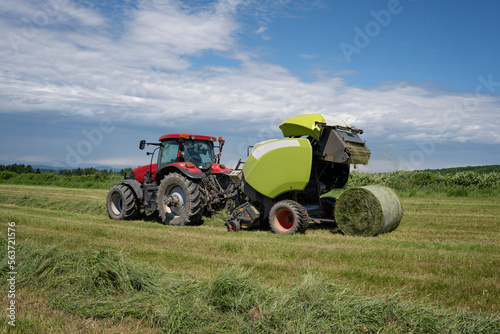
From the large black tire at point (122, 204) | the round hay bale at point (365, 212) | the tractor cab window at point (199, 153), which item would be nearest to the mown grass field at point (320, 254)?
the round hay bale at point (365, 212)

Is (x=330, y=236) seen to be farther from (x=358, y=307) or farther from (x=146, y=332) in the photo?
(x=146, y=332)

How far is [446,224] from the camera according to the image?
31.8 feet

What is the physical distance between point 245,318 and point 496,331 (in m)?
1.91

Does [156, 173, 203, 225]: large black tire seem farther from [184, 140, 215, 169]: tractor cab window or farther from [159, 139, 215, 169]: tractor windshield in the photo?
[184, 140, 215, 169]: tractor cab window

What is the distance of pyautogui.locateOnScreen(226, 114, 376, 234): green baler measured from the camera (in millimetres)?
8008

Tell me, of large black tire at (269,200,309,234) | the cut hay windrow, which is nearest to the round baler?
large black tire at (269,200,309,234)

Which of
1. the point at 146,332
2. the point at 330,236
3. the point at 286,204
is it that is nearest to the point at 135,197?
the point at 286,204

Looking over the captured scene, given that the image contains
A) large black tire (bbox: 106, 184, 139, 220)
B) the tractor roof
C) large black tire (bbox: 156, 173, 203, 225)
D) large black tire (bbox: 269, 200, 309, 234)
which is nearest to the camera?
large black tire (bbox: 269, 200, 309, 234)

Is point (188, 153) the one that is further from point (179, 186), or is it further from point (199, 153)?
point (179, 186)

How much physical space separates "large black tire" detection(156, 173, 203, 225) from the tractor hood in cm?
245

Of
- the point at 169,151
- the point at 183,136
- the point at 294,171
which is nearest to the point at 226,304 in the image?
the point at 294,171

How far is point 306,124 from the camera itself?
830 centimetres

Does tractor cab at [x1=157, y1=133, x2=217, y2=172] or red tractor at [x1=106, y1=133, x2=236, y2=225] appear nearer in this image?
red tractor at [x1=106, y1=133, x2=236, y2=225]

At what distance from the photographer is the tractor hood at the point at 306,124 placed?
8203 millimetres
